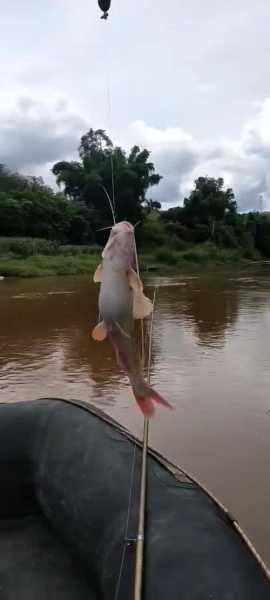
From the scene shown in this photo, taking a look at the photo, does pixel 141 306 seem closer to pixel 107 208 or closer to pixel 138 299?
pixel 138 299

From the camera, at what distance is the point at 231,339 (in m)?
9.84

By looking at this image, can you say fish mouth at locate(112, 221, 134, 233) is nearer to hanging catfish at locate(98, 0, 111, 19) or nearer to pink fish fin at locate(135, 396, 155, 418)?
pink fish fin at locate(135, 396, 155, 418)

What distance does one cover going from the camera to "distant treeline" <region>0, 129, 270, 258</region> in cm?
3378

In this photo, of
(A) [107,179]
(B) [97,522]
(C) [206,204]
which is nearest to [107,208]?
(A) [107,179]

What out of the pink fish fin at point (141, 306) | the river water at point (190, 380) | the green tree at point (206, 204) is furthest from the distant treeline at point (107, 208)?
the pink fish fin at point (141, 306)

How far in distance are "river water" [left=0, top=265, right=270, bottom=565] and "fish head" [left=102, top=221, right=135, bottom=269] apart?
2.17m

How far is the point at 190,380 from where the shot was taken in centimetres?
694

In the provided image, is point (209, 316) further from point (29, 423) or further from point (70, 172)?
point (70, 172)

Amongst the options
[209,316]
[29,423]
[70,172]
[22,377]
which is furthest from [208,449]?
[70,172]

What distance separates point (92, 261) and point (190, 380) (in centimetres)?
2387

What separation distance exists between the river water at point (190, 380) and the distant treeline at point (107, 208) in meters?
12.6

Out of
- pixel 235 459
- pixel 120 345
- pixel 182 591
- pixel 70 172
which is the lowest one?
pixel 235 459

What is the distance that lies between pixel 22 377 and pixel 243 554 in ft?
18.7

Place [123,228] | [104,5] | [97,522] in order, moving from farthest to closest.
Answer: [104,5] → [97,522] → [123,228]
